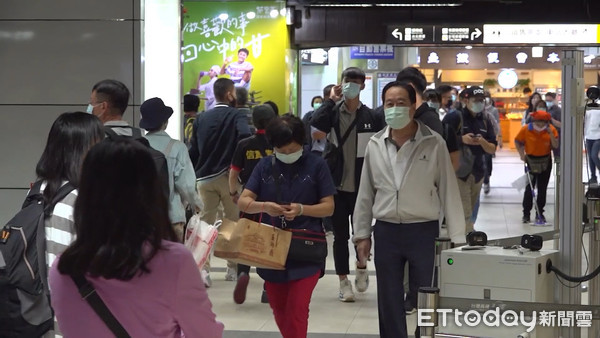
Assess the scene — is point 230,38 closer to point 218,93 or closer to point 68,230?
point 218,93

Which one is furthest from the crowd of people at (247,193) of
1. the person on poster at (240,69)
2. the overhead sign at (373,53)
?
the overhead sign at (373,53)

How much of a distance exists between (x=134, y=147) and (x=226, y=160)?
265 inches

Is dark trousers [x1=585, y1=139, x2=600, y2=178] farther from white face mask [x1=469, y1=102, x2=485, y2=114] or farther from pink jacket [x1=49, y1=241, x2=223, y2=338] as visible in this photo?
pink jacket [x1=49, y1=241, x2=223, y2=338]

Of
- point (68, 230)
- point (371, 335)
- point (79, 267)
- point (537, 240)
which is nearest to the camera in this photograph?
point (79, 267)

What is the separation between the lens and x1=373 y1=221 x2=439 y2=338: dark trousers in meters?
5.56

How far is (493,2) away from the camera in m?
15.4

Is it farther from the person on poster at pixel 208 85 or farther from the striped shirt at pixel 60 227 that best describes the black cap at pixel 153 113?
the person on poster at pixel 208 85

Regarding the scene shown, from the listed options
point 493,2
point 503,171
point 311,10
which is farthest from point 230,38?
point 503,171

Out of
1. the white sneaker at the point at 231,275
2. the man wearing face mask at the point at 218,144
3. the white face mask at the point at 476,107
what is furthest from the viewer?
the white face mask at the point at 476,107

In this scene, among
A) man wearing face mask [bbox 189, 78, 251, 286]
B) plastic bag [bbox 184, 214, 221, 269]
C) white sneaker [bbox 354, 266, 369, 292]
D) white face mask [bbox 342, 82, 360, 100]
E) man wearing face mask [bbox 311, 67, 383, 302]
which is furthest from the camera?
man wearing face mask [bbox 189, 78, 251, 286]

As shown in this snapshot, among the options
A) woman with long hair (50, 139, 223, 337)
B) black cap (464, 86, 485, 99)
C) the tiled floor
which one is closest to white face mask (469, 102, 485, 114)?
black cap (464, 86, 485, 99)

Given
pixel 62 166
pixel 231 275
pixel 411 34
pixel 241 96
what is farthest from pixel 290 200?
pixel 411 34

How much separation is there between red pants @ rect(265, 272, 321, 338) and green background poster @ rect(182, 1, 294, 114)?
362 inches

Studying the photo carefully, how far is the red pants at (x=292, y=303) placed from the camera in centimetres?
561
